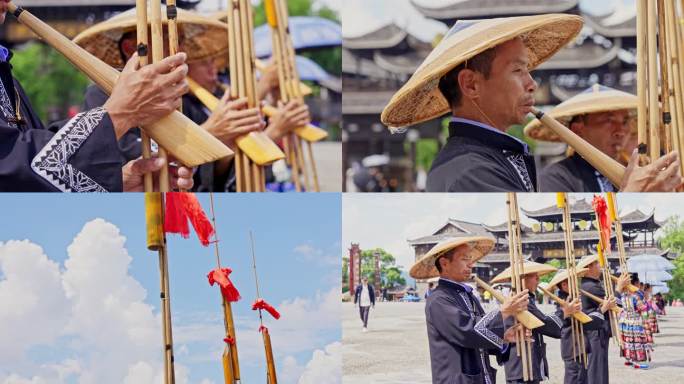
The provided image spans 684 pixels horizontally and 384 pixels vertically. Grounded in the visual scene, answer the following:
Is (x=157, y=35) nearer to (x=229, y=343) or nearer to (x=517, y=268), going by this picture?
(x=229, y=343)

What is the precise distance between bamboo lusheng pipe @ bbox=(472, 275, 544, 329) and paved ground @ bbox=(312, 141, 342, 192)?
249 inches

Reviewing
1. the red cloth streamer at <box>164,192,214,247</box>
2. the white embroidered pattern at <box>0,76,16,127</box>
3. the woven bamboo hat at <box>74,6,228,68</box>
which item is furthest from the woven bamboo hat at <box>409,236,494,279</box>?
the white embroidered pattern at <box>0,76,16,127</box>

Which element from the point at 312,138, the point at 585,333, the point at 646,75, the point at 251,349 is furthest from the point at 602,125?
the point at 251,349

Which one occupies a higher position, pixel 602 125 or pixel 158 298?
pixel 602 125

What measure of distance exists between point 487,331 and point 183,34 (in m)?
1.48

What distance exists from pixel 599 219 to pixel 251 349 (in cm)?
104

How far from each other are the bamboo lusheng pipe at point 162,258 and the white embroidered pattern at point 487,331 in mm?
802

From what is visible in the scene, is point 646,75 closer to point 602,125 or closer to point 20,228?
point 602,125

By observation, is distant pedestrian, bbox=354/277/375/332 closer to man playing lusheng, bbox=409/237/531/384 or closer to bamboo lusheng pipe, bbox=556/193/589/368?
man playing lusheng, bbox=409/237/531/384

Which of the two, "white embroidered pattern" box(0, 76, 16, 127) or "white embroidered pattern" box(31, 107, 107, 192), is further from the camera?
"white embroidered pattern" box(0, 76, 16, 127)

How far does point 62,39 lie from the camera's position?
91.5 inches

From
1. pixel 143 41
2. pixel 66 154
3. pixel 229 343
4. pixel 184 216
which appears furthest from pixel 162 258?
pixel 143 41

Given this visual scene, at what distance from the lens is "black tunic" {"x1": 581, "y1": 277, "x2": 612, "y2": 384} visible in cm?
286

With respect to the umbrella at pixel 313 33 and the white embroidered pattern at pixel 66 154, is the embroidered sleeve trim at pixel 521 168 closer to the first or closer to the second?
the white embroidered pattern at pixel 66 154
